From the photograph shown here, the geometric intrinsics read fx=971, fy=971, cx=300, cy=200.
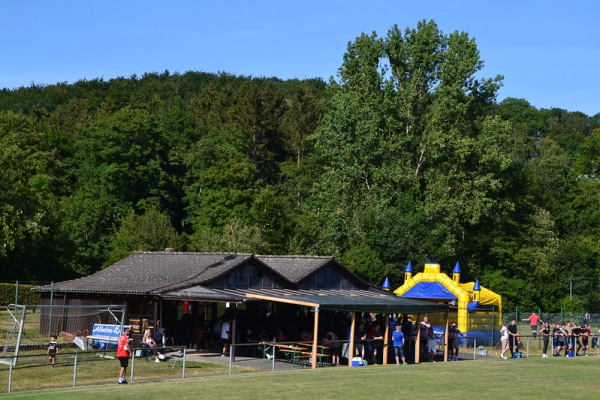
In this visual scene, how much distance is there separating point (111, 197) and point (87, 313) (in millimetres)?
39018

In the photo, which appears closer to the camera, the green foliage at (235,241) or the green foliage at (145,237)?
the green foliage at (235,241)

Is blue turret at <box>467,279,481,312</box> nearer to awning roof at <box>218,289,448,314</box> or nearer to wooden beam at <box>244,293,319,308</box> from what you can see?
awning roof at <box>218,289,448,314</box>

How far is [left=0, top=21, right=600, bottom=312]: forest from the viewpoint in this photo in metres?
64.7

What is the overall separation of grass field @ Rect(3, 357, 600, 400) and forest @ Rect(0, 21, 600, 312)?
30.3 m

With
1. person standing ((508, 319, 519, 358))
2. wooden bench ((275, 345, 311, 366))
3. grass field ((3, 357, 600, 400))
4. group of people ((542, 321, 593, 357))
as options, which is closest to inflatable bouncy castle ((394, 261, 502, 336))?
group of people ((542, 321, 593, 357))

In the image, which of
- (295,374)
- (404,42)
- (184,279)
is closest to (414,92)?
(404,42)

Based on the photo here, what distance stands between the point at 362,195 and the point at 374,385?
4486 centimetres

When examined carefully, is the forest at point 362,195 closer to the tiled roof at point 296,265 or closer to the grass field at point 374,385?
the tiled roof at point 296,265

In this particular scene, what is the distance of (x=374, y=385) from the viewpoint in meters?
26.9

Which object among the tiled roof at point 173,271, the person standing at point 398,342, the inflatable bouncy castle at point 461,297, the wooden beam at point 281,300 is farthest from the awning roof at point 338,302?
the inflatable bouncy castle at point 461,297

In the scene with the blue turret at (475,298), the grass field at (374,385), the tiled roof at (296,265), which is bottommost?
the grass field at (374,385)

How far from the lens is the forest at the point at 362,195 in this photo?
6469cm

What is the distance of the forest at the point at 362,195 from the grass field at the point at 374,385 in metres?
30.3

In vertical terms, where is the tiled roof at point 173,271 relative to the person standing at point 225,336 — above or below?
above
